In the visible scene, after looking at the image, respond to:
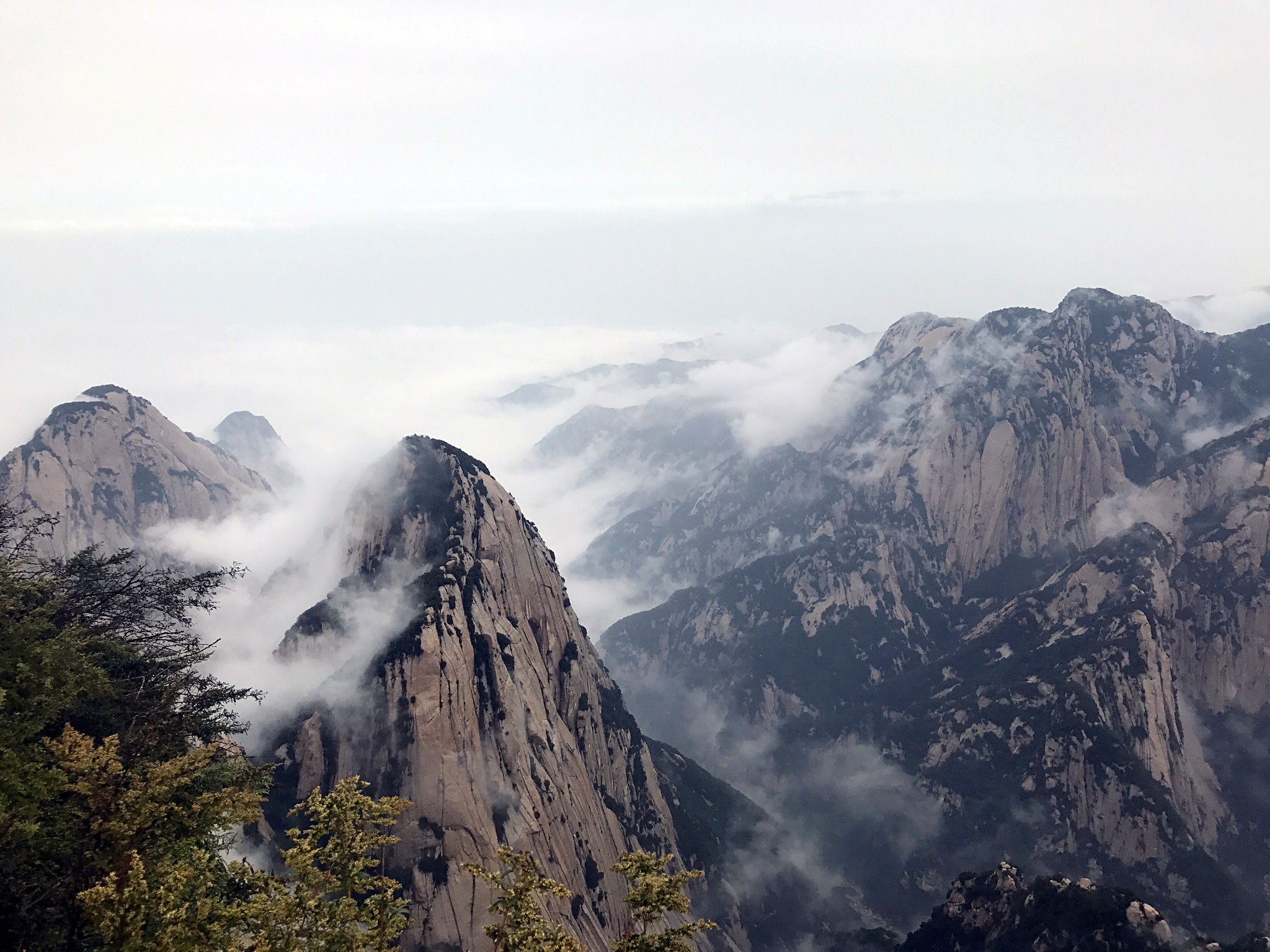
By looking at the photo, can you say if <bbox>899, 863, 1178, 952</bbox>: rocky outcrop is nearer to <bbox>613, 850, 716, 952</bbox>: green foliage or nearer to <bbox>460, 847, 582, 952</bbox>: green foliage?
<bbox>613, 850, 716, 952</bbox>: green foliage

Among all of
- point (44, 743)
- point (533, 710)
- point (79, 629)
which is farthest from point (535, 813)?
point (44, 743)

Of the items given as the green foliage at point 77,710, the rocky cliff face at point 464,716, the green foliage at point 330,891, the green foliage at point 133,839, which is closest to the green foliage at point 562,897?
the green foliage at point 330,891

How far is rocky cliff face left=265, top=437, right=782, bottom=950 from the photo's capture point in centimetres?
13388

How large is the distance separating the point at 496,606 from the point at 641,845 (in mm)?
70553

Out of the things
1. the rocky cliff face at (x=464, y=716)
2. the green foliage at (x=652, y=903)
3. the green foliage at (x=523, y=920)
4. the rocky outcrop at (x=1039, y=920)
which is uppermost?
the green foliage at (x=523, y=920)

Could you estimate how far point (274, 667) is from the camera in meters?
157

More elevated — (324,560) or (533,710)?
(324,560)

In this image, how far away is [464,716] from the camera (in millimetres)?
142625

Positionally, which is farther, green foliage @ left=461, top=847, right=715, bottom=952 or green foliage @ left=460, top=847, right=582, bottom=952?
green foliage @ left=461, top=847, right=715, bottom=952

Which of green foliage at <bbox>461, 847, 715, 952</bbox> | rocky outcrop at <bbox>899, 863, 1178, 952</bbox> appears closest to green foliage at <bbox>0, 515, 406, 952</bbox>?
green foliage at <bbox>461, 847, 715, 952</bbox>

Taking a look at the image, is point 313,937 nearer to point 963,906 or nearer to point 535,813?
point 535,813

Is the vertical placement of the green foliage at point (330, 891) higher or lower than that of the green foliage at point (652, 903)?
higher

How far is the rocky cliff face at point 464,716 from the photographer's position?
439 ft

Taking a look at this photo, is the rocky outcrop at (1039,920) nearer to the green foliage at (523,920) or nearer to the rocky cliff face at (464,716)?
the rocky cliff face at (464,716)
